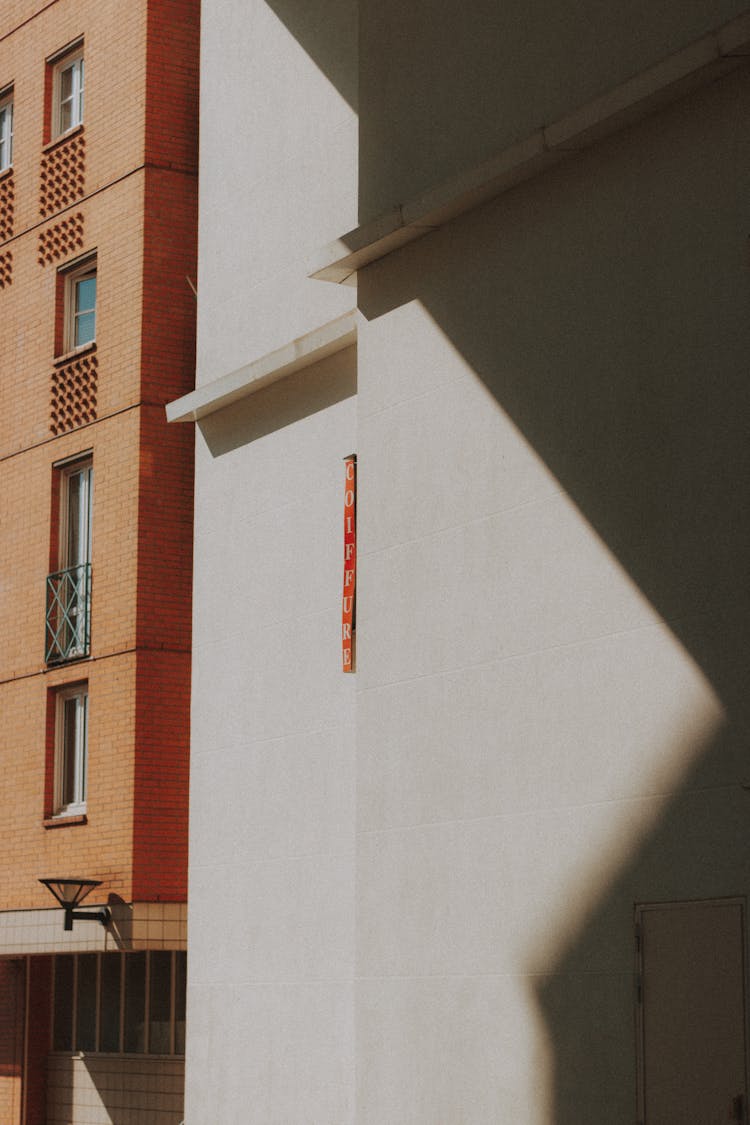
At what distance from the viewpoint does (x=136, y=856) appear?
19859 mm

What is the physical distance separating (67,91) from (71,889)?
34.7 feet

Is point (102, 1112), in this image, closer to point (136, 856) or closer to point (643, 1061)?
point (136, 856)

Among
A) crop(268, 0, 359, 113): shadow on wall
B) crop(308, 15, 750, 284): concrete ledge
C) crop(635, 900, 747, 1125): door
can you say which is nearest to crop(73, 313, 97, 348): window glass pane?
crop(268, 0, 359, 113): shadow on wall

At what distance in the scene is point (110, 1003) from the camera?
22.5 m

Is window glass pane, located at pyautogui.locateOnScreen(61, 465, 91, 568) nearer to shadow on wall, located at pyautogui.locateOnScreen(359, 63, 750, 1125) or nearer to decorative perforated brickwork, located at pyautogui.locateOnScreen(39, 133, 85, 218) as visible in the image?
decorative perforated brickwork, located at pyautogui.locateOnScreen(39, 133, 85, 218)

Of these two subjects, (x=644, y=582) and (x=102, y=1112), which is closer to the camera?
(x=644, y=582)

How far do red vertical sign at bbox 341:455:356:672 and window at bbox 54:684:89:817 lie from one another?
599 centimetres

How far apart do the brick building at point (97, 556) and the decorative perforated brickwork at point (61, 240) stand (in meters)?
0.03

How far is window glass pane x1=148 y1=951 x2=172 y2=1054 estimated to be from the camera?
70.6ft

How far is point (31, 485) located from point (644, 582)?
1227cm

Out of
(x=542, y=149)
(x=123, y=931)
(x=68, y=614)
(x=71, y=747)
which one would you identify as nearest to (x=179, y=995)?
(x=123, y=931)

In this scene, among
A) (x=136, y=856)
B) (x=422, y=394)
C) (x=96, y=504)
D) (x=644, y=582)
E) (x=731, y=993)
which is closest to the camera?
(x=731, y=993)

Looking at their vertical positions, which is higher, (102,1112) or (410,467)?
(410,467)

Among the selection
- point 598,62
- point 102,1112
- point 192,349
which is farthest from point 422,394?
point 102,1112
